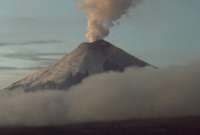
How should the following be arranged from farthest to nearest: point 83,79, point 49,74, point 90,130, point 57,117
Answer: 1. point 49,74
2. point 83,79
3. point 57,117
4. point 90,130

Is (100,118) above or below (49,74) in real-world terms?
below

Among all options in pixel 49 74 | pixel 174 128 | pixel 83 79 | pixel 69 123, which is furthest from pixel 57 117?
pixel 49 74

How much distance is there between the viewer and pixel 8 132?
16.3 meters

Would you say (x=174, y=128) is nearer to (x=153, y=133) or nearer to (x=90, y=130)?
(x=153, y=133)

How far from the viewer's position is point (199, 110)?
16359 millimetres

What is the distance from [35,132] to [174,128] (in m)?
5.05

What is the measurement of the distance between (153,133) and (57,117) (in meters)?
3.71

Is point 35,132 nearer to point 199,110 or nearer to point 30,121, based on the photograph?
point 30,121

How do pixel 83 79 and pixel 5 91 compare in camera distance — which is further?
pixel 83 79

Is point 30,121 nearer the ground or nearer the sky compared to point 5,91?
nearer the ground

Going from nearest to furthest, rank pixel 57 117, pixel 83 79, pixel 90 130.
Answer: pixel 90 130 → pixel 57 117 → pixel 83 79

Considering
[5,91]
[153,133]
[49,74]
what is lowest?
[153,133]

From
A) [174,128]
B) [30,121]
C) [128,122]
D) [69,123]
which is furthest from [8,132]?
[174,128]

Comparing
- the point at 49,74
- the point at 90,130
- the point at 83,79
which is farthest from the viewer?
the point at 49,74
